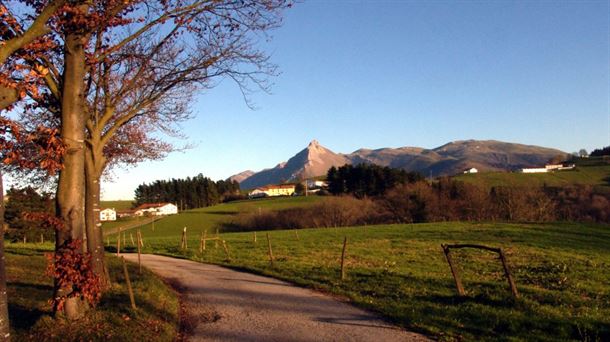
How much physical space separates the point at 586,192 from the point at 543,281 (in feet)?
199

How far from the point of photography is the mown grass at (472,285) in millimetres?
8938

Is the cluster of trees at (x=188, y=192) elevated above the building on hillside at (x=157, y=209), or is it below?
above

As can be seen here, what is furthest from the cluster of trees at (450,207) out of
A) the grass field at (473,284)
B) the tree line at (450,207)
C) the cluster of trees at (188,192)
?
the cluster of trees at (188,192)

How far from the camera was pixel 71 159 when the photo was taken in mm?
8195

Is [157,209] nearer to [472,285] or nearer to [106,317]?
[472,285]

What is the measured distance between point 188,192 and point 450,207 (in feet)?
328

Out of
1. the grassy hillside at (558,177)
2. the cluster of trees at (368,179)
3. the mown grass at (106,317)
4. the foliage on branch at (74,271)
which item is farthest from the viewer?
the grassy hillside at (558,177)

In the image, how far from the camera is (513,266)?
19266 millimetres

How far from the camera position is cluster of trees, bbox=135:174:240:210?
145 m

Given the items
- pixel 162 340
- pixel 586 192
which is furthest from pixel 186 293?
pixel 586 192

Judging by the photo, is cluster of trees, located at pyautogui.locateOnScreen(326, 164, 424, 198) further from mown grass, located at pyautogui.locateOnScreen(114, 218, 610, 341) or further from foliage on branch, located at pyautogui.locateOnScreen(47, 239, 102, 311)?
foliage on branch, located at pyautogui.locateOnScreen(47, 239, 102, 311)

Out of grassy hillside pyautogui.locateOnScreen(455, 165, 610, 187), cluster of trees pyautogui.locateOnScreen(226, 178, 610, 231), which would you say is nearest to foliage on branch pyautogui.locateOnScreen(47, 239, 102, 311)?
cluster of trees pyautogui.locateOnScreen(226, 178, 610, 231)

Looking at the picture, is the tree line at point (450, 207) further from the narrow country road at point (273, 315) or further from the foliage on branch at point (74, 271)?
the foliage on branch at point (74, 271)

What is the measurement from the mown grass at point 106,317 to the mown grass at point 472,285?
4282mm
